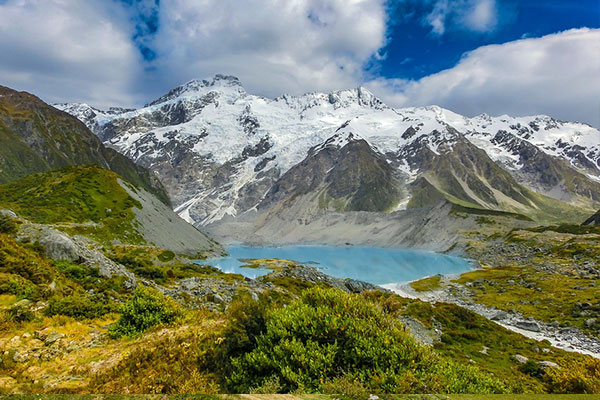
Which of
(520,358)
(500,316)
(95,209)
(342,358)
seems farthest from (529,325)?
(95,209)

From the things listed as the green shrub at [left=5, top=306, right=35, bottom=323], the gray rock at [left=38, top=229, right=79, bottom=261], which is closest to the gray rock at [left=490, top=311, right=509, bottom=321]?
the gray rock at [left=38, top=229, right=79, bottom=261]

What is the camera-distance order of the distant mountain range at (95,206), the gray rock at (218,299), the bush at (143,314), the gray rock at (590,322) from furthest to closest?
the distant mountain range at (95,206) → the gray rock at (590,322) → the gray rock at (218,299) → the bush at (143,314)

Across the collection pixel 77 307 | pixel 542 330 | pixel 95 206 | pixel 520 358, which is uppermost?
pixel 95 206

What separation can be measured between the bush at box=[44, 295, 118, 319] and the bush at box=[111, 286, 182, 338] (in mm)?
2187

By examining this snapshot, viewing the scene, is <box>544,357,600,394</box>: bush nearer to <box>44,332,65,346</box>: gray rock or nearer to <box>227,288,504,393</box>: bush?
<box>227,288,504,393</box>: bush

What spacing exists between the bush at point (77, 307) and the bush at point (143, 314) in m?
2.19

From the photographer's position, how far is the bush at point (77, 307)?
14.5 meters

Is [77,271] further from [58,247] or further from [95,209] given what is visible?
[95,209]

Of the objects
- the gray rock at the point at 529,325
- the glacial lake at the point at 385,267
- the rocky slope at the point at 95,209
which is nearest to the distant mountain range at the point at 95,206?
the rocky slope at the point at 95,209

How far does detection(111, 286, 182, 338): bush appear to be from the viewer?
45.4 feet

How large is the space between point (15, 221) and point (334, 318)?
27034mm

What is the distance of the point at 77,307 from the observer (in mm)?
15078

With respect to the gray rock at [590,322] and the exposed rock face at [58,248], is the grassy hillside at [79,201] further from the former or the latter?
the gray rock at [590,322]

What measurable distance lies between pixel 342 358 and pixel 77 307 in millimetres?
12035
